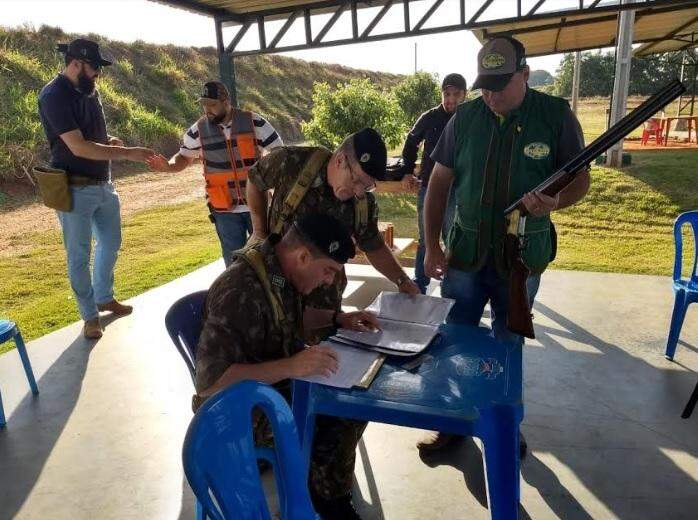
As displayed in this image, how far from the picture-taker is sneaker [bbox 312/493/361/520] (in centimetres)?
208

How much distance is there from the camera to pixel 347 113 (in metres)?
9.81

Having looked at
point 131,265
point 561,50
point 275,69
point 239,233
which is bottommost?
point 131,265

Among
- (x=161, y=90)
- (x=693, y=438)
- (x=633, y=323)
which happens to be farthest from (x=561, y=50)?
(x=161, y=90)

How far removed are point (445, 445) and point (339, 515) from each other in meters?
0.72

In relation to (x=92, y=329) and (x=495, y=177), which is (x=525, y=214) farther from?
(x=92, y=329)

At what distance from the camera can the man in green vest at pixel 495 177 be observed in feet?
6.88

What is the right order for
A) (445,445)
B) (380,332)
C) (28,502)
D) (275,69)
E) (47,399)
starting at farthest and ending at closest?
1. (275,69)
2. (47,399)
3. (445,445)
4. (28,502)
5. (380,332)

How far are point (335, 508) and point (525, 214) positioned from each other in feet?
4.68

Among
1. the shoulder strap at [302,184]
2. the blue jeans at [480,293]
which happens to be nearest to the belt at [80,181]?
the shoulder strap at [302,184]

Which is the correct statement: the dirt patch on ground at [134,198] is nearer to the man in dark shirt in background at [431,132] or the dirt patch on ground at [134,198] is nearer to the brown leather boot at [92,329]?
the brown leather boot at [92,329]

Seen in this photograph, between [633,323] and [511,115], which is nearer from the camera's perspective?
[511,115]

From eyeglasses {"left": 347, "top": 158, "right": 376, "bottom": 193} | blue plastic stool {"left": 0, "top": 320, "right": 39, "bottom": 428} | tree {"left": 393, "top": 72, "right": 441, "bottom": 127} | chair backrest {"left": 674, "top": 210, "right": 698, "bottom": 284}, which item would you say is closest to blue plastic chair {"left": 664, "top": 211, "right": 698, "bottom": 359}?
chair backrest {"left": 674, "top": 210, "right": 698, "bottom": 284}

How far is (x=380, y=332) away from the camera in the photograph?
1.88m

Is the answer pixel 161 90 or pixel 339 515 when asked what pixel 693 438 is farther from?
pixel 161 90
